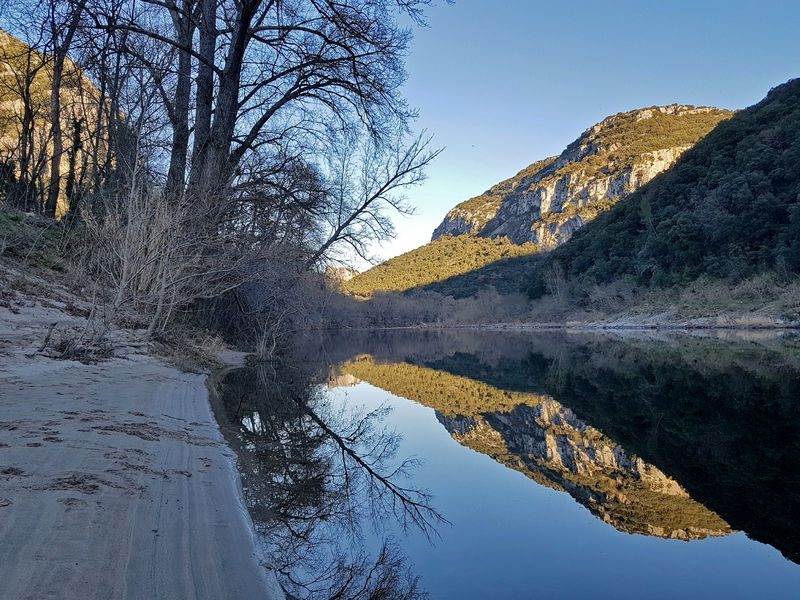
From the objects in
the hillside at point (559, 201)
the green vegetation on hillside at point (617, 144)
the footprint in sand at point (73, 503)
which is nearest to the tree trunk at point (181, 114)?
the footprint in sand at point (73, 503)

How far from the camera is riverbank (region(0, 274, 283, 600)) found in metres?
1.72

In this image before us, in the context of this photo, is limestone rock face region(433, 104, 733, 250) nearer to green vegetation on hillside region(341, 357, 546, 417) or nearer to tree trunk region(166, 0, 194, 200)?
green vegetation on hillside region(341, 357, 546, 417)

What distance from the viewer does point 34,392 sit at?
13.5ft

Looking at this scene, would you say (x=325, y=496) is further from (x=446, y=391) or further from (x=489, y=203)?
(x=489, y=203)

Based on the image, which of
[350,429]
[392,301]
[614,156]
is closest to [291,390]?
[350,429]

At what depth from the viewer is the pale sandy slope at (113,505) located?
1.70 m

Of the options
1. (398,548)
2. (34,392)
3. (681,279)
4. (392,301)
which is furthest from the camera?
(392,301)

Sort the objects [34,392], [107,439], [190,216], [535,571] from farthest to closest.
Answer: [190,216]
[34,392]
[107,439]
[535,571]

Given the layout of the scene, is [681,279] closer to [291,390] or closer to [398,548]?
[291,390]

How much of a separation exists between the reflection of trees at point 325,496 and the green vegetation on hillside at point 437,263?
106 metres

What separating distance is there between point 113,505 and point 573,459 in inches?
166

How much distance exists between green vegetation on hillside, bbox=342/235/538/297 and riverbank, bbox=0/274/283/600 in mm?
108394

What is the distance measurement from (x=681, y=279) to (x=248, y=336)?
41.8 metres

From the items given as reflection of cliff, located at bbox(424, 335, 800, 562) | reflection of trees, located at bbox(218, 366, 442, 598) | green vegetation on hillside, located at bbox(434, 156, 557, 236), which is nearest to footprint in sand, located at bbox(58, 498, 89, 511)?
reflection of trees, located at bbox(218, 366, 442, 598)
